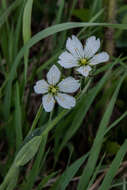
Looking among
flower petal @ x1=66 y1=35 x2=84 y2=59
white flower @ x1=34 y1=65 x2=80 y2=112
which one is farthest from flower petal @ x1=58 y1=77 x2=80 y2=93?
flower petal @ x1=66 y1=35 x2=84 y2=59

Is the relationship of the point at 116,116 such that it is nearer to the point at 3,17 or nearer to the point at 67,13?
the point at 67,13

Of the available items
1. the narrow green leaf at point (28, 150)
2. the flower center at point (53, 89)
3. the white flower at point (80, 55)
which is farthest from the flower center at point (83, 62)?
the narrow green leaf at point (28, 150)

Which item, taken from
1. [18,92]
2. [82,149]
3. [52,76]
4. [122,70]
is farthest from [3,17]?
[82,149]

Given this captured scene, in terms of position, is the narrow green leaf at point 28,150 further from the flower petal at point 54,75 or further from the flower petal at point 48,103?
the flower petal at point 54,75

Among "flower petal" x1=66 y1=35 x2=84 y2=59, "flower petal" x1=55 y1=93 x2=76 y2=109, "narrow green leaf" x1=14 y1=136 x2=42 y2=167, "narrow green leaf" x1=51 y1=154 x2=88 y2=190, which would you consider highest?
"flower petal" x1=66 y1=35 x2=84 y2=59

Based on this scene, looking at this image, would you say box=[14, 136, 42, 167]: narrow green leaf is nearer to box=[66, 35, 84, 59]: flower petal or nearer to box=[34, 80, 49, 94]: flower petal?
box=[34, 80, 49, 94]: flower petal

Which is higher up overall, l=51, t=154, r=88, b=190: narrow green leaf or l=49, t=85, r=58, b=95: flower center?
l=49, t=85, r=58, b=95: flower center

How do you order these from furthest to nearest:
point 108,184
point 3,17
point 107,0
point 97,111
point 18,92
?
1. point 97,111
2. point 107,0
3. point 3,17
4. point 18,92
5. point 108,184
